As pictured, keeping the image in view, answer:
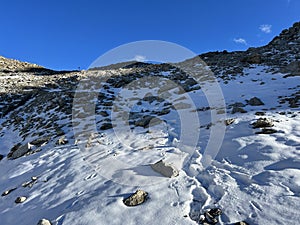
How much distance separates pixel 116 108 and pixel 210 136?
616cm

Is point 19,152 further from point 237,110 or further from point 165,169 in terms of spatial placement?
point 237,110

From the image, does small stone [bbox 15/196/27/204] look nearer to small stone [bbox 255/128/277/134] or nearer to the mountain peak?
small stone [bbox 255/128/277/134]

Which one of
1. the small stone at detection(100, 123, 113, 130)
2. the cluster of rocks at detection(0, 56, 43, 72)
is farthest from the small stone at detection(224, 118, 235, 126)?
the cluster of rocks at detection(0, 56, 43, 72)

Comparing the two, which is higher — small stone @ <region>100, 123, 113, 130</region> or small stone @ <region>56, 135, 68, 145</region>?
small stone @ <region>100, 123, 113, 130</region>

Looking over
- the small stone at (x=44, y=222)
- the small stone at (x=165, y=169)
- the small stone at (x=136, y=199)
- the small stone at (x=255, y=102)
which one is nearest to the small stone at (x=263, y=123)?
the small stone at (x=255, y=102)

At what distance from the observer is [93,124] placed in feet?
29.8

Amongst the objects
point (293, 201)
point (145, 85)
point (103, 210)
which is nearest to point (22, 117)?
point (145, 85)

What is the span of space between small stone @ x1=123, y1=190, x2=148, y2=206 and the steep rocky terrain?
112 millimetres

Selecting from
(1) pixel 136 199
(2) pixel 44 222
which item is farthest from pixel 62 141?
(1) pixel 136 199

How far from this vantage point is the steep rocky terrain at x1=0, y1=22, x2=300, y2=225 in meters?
3.48

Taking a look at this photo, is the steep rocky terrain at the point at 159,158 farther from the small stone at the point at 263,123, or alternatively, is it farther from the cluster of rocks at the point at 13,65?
the cluster of rocks at the point at 13,65

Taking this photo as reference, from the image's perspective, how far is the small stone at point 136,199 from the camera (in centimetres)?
379

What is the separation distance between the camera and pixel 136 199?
3.82 metres

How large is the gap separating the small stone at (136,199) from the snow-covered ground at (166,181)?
3.6 inches
